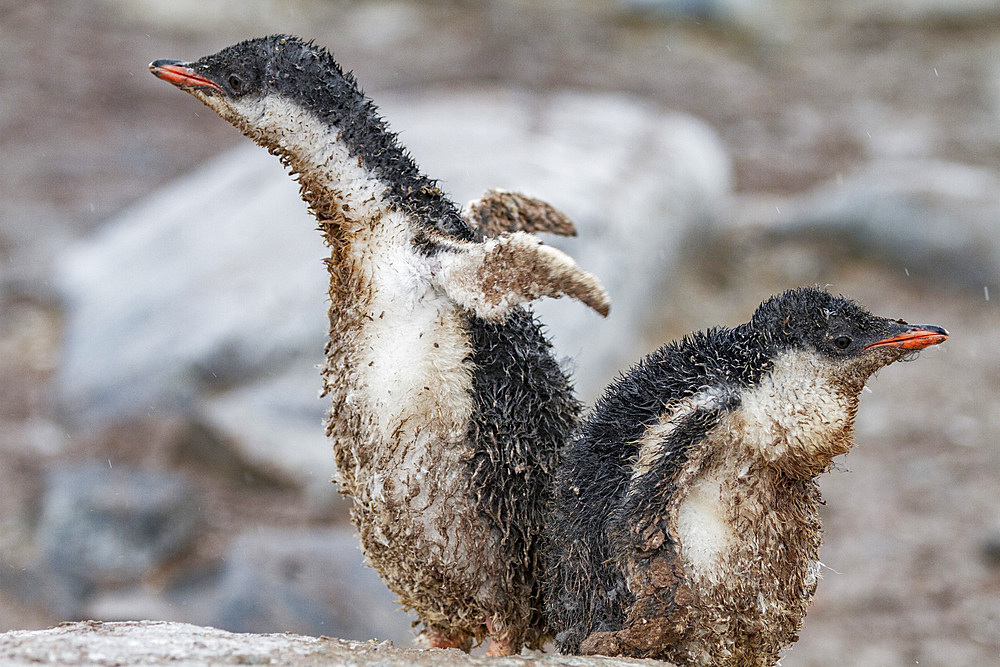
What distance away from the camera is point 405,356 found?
2232 millimetres

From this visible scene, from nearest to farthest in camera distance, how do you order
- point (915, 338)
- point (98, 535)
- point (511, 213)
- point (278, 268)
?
point (915, 338), point (511, 213), point (98, 535), point (278, 268)

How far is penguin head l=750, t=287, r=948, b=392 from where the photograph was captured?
1.94 m

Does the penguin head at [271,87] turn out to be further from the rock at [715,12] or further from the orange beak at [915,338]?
the rock at [715,12]

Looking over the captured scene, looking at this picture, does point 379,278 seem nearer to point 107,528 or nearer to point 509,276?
point 509,276

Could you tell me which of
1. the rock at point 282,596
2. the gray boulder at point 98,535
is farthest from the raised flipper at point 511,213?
the gray boulder at point 98,535

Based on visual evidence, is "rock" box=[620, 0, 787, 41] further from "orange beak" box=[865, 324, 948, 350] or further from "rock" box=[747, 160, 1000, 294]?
"orange beak" box=[865, 324, 948, 350]

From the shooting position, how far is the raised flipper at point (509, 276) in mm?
1980

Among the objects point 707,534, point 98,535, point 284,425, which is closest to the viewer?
point 707,534

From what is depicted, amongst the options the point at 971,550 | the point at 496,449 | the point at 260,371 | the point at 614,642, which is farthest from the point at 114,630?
the point at 971,550

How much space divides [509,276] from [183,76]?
85 cm

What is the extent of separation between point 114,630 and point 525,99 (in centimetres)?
702

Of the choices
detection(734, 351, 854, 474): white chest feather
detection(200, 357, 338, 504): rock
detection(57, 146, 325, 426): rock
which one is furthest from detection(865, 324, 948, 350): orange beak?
detection(57, 146, 325, 426): rock

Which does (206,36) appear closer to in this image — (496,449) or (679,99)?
(679,99)

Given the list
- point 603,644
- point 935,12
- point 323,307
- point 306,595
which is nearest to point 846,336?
point 603,644
